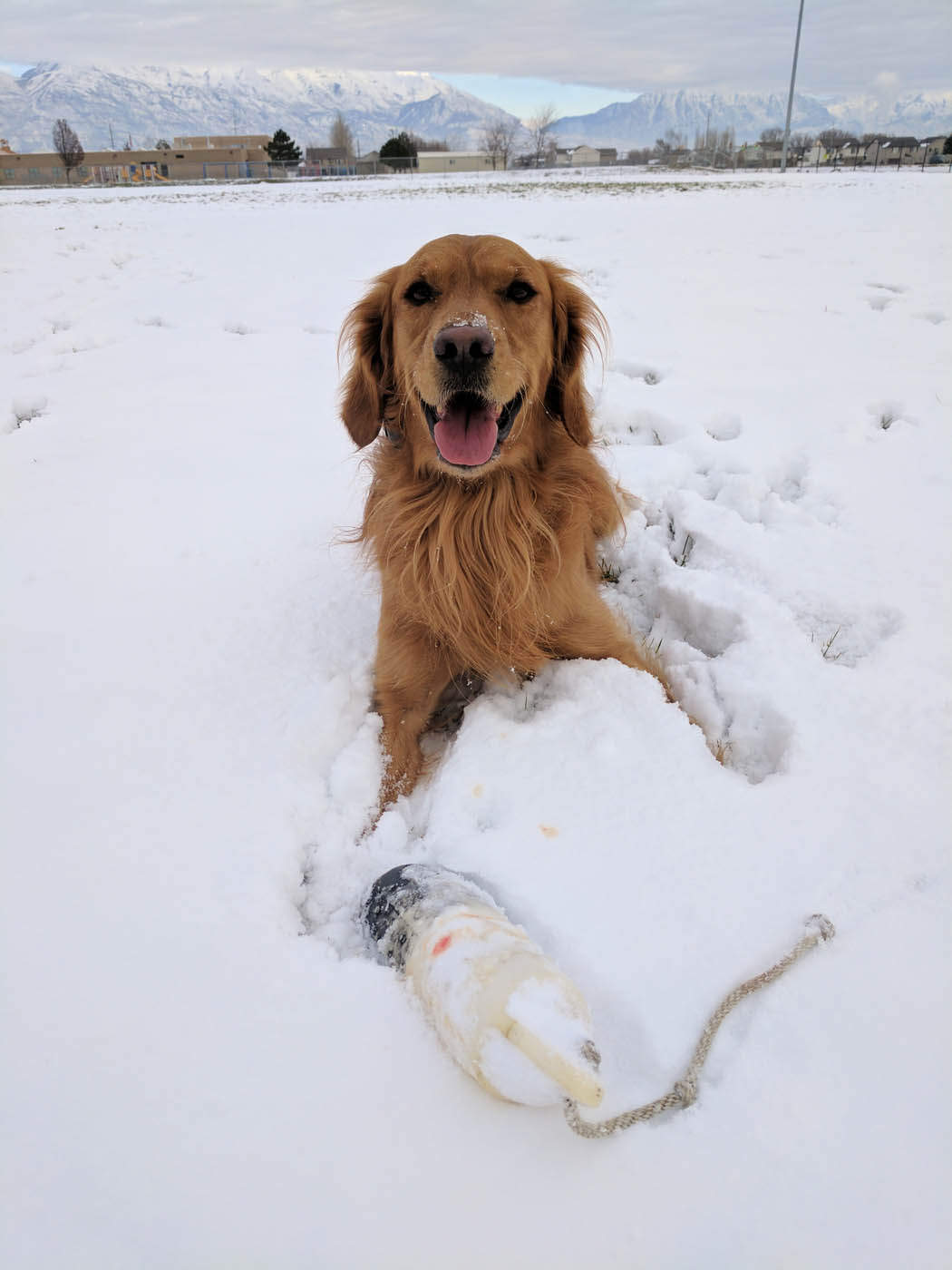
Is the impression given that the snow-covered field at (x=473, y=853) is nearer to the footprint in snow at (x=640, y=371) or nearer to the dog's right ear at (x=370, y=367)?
the footprint in snow at (x=640, y=371)

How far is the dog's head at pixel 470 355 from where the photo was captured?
1.86 meters

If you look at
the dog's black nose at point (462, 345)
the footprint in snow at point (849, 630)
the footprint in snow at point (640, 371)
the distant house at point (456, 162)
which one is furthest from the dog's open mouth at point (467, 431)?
the distant house at point (456, 162)

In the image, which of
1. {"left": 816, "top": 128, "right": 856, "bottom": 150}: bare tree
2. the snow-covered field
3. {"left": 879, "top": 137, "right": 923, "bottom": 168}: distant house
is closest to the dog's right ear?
the snow-covered field

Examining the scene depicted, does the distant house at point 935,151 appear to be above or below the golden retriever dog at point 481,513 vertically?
above

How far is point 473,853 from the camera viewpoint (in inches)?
61.1

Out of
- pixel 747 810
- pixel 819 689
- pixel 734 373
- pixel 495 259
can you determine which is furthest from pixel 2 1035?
pixel 734 373

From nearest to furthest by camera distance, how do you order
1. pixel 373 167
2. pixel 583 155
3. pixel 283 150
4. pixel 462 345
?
pixel 462 345 < pixel 373 167 < pixel 283 150 < pixel 583 155

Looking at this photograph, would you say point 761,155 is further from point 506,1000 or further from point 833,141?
point 506,1000

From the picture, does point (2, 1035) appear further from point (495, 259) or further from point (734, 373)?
point (734, 373)

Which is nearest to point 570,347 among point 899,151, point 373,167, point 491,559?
point 491,559

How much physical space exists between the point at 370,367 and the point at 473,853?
1500mm

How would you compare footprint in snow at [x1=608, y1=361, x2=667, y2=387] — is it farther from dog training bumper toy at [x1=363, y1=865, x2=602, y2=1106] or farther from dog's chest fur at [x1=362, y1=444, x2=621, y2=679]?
dog training bumper toy at [x1=363, y1=865, x2=602, y2=1106]

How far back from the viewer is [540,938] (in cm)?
136

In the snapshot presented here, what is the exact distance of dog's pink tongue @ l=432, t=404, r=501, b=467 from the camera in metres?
1.91
